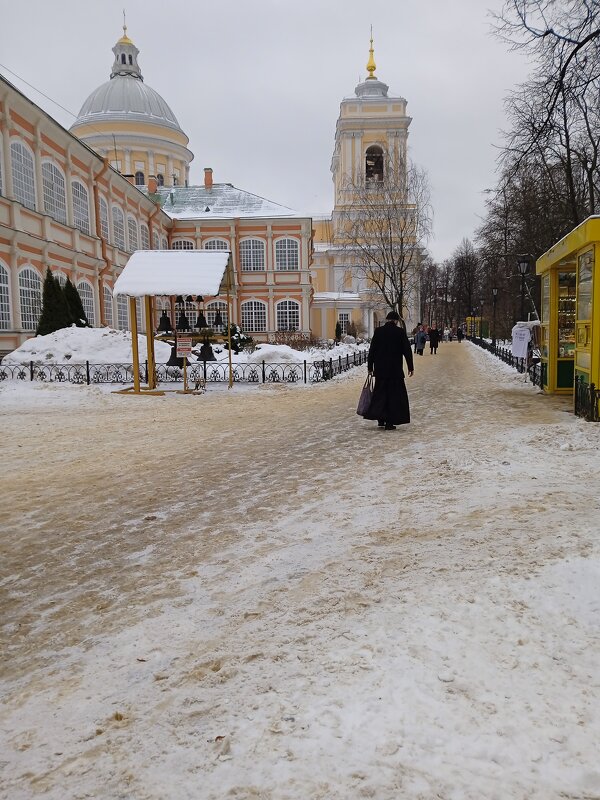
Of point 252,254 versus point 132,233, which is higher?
point 132,233

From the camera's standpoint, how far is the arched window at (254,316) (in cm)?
4222

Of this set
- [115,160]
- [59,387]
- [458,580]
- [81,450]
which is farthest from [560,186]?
[115,160]

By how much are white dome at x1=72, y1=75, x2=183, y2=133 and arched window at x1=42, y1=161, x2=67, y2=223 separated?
90.8ft

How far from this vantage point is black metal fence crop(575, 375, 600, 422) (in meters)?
9.14

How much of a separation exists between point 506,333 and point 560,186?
76.9ft

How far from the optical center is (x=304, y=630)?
3217 mm

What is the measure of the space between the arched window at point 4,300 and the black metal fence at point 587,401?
19079mm

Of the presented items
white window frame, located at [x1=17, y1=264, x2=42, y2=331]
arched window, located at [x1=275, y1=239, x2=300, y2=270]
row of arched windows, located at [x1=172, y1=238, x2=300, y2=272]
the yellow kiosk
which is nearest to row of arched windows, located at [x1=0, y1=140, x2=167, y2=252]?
white window frame, located at [x1=17, y1=264, x2=42, y2=331]

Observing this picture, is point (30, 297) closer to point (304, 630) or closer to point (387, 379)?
point (387, 379)

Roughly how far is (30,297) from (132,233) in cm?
1337

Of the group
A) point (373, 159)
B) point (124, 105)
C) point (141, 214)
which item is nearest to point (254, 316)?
point (141, 214)

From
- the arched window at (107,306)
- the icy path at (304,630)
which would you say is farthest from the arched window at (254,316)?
the icy path at (304,630)

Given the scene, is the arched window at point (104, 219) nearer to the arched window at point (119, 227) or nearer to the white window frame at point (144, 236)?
the arched window at point (119, 227)

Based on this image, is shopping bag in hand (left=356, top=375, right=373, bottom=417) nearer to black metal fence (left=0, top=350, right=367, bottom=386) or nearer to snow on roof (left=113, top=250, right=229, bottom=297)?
snow on roof (left=113, top=250, right=229, bottom=297)
